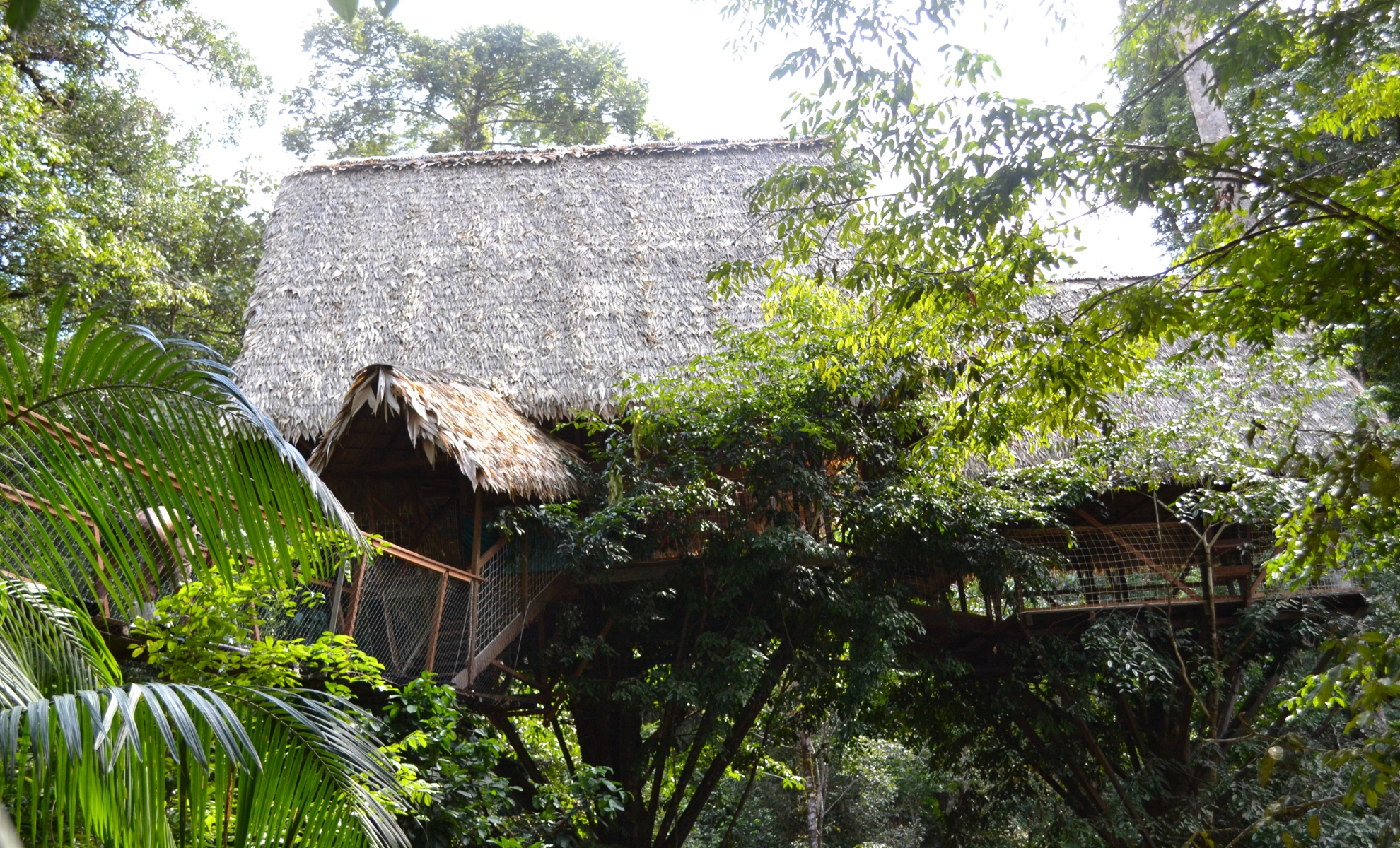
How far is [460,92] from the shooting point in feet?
53.7

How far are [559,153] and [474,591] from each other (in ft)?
20.4

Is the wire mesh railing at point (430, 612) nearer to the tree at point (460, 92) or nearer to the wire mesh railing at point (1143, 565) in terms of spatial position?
the wire mesh railing at point (1143, 565)

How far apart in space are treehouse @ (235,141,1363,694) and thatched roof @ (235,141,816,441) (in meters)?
0.02

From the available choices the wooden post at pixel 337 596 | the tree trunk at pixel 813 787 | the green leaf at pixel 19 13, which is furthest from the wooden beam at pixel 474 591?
the tree trunk at pixel 813 787

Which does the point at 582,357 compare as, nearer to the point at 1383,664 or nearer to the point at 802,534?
the point at 802,534

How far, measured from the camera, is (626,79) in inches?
643

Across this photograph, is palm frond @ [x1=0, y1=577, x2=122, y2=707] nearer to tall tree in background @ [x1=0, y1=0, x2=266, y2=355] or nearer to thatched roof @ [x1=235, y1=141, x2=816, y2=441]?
thatched roof @ [x1=235, y1=141, x2=816, y2=441]

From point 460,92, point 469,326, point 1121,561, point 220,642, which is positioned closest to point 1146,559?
point 1121,561

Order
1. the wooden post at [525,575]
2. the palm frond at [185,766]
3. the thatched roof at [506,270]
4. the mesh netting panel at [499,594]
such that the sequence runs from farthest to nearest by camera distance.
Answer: the thatched roof at [506,270] → the wooden post at [525,575] → the mesh netting panel at [499,594] → the palm frond at [185,766]

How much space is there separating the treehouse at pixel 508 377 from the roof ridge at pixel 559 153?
0.9 inches

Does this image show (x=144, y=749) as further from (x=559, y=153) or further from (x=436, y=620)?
(x=559, y=153)

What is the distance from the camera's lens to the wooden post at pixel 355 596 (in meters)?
4.45

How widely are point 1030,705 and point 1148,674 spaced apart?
3.90 feet

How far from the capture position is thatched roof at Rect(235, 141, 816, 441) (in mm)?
7660
